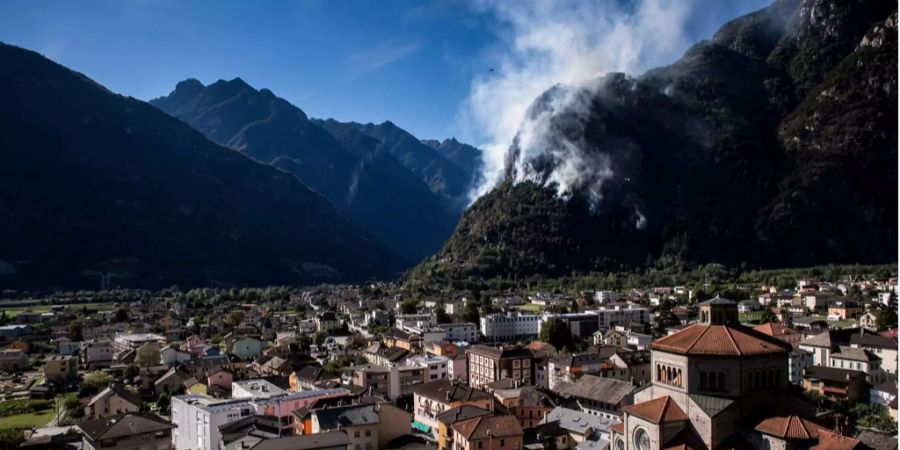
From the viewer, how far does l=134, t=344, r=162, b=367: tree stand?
8762 centimetres

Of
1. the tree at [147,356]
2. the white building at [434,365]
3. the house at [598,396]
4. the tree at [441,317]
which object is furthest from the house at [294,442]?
the tree at [441,317]

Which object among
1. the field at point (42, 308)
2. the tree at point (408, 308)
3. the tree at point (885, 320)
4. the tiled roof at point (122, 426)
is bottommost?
the field at point (42, 308)

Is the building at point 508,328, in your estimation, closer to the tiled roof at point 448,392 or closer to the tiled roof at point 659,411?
the tiled roof at point 448,392

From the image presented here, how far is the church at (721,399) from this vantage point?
99.7 feet

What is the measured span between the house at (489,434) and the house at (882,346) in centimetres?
3651

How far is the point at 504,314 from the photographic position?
358 feet

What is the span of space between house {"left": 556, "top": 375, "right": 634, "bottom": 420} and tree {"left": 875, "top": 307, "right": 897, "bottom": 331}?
44512mm

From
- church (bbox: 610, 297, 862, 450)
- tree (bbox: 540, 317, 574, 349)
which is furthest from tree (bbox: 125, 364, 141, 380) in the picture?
church (bbox: 610, 297, 862, 450)

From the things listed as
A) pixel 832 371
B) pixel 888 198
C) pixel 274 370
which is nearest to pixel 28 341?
pixel 274 370

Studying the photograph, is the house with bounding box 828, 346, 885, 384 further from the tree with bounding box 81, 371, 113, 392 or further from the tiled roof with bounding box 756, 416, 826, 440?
the tree with bounding box 81, 371, 113, 392

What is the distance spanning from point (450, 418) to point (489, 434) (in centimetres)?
464

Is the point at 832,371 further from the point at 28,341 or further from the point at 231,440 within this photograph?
the point at 28,341

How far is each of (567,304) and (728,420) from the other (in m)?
95.6

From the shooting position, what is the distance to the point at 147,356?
8806 cm
